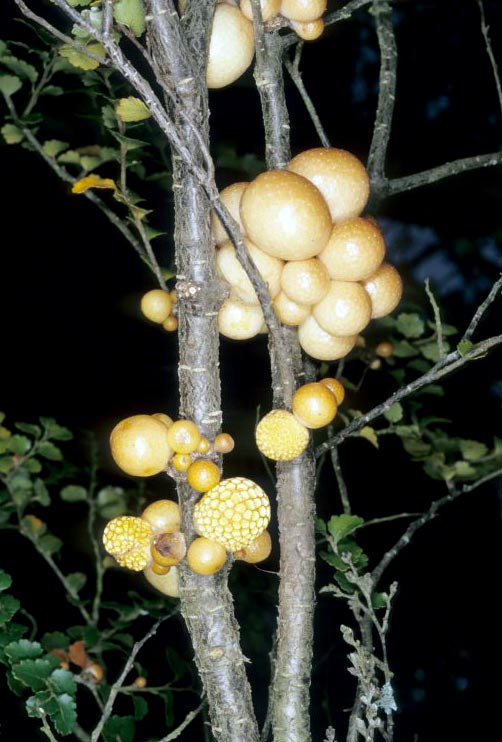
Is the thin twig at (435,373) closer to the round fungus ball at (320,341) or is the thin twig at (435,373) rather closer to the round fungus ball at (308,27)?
the round fungus ball at (320,341)

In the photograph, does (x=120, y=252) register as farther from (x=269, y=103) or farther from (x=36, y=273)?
(x=269, y=103)

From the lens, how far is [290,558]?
0.68 meters

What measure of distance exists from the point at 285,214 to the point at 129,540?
0.35m

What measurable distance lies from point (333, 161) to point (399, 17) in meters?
1.03

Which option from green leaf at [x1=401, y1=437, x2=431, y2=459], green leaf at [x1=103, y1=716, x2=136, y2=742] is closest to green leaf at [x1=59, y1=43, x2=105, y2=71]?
green leaf at [x1=401, y1=437, x2=431, y2=459]

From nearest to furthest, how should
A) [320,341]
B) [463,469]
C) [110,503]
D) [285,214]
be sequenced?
1. [285,214]
2. [320,341]
3. [463,469]
4. [110,503]

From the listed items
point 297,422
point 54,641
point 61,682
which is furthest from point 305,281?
point 54,641

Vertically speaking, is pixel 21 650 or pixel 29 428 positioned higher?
pixel 29 428

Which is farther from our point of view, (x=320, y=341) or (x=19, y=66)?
(x=19, y=66)

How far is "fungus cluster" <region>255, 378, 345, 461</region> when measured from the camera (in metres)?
0.63

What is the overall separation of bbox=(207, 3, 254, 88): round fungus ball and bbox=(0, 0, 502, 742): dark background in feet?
2.38

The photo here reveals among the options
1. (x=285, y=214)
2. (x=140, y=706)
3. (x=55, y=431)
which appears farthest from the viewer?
(x=55, y=431)

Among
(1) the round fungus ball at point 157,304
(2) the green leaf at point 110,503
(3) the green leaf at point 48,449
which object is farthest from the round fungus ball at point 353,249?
(2) the green leaf at point 110,503

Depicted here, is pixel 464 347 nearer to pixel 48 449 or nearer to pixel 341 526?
pixel 341 526
